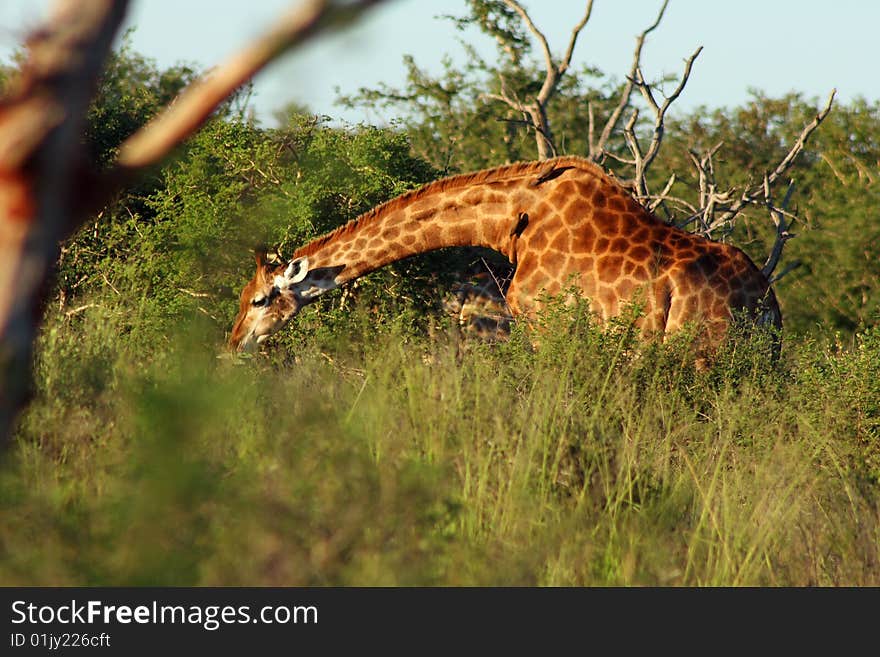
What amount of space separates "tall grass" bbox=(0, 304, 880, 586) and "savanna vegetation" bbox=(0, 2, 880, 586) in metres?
0.01

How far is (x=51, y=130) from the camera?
295 centimetres

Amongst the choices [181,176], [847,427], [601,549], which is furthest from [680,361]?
[181,176]

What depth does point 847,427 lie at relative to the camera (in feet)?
22.0

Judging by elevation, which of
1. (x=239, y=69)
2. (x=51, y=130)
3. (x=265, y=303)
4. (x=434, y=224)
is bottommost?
(x=51, y=130)

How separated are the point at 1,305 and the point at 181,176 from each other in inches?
252

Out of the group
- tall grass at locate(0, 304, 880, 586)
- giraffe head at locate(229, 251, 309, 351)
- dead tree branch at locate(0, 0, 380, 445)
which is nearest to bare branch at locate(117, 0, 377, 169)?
dead tree branch at locate(0, 0, 380, 445)

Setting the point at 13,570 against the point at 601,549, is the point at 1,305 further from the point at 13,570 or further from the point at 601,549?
the point at 601,549

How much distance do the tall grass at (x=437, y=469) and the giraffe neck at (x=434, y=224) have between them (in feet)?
5.81

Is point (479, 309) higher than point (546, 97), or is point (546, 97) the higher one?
point (546, 97)

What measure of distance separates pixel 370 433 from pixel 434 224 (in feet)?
14.8

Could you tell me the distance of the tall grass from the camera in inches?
142

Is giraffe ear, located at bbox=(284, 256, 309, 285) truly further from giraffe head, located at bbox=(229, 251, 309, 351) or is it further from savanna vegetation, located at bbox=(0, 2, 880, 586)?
savanna vegetation, located at bbox=(0, 2, 880, 586)

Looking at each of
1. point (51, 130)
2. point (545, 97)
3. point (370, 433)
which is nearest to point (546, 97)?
point (545, 97)

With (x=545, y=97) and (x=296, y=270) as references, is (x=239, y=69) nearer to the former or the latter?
(x=296, y=270)
